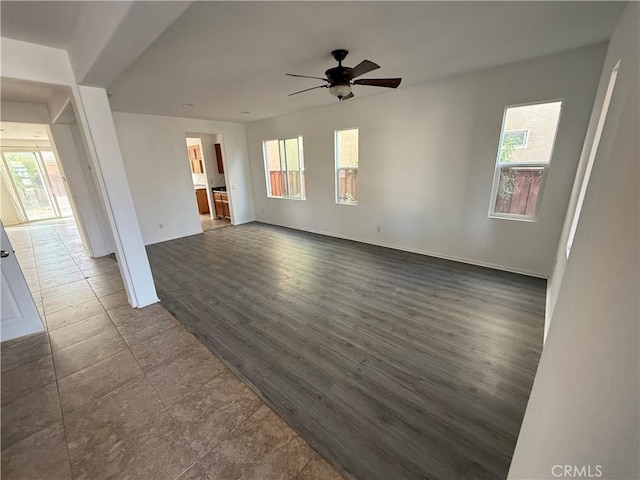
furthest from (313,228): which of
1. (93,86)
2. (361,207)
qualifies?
(93,86)

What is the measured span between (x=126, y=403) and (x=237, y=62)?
3166mm

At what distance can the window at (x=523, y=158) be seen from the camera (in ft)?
9.68

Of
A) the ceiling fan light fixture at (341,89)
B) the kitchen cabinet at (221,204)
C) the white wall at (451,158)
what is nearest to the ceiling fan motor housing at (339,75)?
the ceiling fan light fixture at (341,89)

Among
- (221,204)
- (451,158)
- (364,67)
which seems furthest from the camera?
(221,204)

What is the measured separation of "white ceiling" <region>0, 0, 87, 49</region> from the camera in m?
1.62

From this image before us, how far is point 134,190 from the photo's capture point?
5.06m

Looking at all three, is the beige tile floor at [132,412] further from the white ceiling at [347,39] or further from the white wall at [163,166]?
the white wall at [163,166]

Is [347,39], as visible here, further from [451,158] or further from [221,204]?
[221,204]

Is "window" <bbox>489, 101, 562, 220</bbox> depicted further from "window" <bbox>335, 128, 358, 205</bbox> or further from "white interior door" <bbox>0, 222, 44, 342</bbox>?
"white interior door" <bbox>0, 222, 44, 342</bbox>

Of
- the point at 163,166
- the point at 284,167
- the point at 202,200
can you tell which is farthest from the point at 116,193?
the point at 202,200

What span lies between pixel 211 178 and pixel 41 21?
5880 mm

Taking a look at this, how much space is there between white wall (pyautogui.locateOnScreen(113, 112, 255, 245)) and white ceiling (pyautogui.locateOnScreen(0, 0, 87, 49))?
3.15m

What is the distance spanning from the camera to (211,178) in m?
7.52

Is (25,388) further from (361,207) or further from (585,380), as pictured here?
(361,207)
